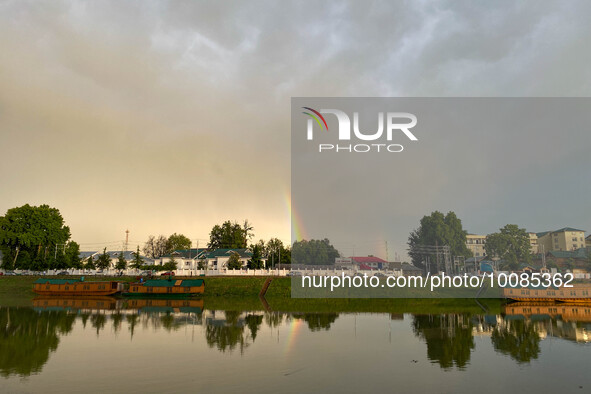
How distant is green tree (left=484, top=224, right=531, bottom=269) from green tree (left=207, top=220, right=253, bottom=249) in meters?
70.8

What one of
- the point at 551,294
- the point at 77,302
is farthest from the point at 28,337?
the point at 551,294

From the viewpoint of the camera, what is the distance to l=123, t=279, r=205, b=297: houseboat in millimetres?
61969

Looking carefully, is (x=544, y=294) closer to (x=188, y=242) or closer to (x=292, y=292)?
(x=292, y=292)

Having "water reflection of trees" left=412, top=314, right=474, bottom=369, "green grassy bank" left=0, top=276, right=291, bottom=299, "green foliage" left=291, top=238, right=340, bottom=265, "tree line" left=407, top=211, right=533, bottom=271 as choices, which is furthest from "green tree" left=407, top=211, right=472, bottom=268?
"water reflection of trees" left=412, top=314, right=474, bottom=369

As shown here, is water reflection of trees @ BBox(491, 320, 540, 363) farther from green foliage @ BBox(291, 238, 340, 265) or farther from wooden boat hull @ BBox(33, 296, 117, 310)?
green foliage @ BBox(291, 238, 340, 265)

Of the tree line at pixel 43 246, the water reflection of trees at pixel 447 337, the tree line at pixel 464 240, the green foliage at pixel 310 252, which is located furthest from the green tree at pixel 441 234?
the water reflection of trees at pixel 447 337

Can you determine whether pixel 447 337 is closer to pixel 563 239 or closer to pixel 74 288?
pixel 74 288

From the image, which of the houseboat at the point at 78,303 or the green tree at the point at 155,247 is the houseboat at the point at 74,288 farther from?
the green tree at the point at 155,247

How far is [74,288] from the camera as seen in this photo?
65438 millimetres

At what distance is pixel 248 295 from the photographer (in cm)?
6469

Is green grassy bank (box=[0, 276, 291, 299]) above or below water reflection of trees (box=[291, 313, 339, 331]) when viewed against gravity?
above

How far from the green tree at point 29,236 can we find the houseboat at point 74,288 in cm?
2102

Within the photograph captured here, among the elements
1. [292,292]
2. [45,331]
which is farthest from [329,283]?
[45,331]

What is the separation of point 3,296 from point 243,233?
224ft
